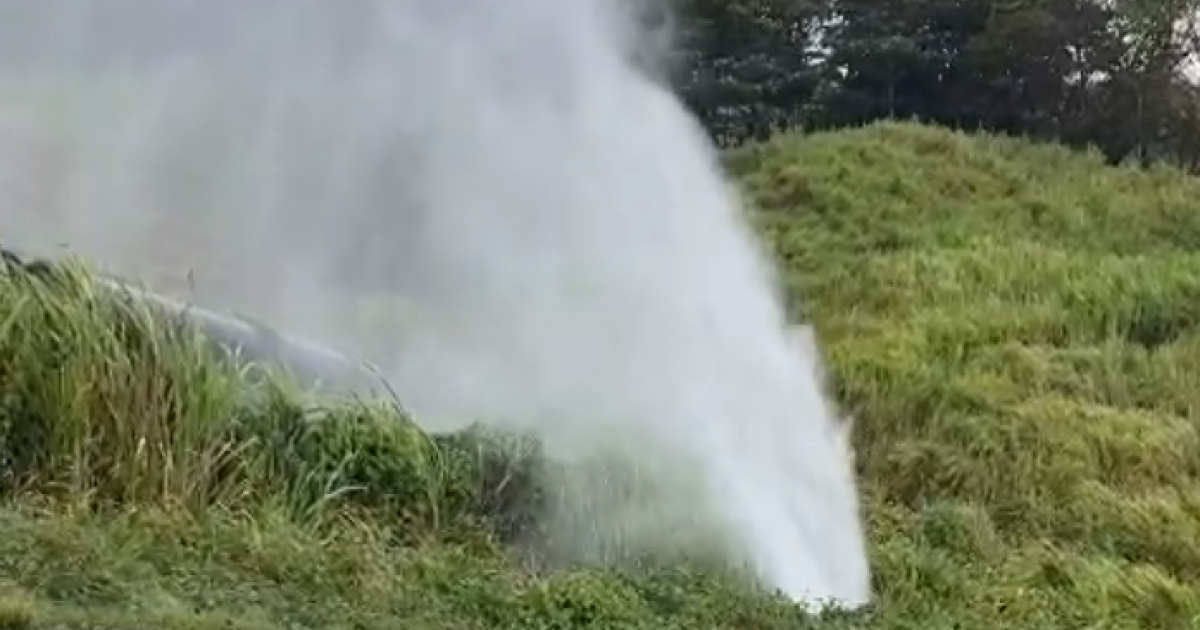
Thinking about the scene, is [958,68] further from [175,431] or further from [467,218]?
[175,431]

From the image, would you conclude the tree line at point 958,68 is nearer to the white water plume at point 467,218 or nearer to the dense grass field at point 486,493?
the dense grass field at point 486,493

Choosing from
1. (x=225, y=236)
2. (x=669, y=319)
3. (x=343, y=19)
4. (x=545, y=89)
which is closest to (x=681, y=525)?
(x=669, y=319)

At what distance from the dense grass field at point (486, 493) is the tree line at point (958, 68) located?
877 cm

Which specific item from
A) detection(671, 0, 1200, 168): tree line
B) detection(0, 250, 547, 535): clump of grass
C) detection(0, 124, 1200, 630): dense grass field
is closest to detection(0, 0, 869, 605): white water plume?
detection(0, 124, 1200, 630): dense grass field

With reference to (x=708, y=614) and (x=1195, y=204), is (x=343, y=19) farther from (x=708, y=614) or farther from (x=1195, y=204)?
(x=1195, y=204)

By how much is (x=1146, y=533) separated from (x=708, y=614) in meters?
3.45

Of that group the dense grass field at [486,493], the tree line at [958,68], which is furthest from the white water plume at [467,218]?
the tree line at [958,68]

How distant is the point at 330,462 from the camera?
6227mm

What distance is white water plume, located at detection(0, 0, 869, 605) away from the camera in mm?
7348

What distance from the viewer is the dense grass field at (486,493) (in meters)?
4.77

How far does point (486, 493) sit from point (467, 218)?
2999 mm

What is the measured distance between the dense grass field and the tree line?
877 centimetres

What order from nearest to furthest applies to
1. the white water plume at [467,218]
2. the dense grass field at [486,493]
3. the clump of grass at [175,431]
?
1. the dense grass field at [486,493]
2. the clump of grass at [175,431]
3. the white water plume at [467,218]

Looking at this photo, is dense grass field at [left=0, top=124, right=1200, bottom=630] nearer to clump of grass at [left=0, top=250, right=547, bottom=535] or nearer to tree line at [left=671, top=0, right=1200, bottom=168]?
clump of grass at [left=0, top=250, right=547, bottom=535]
